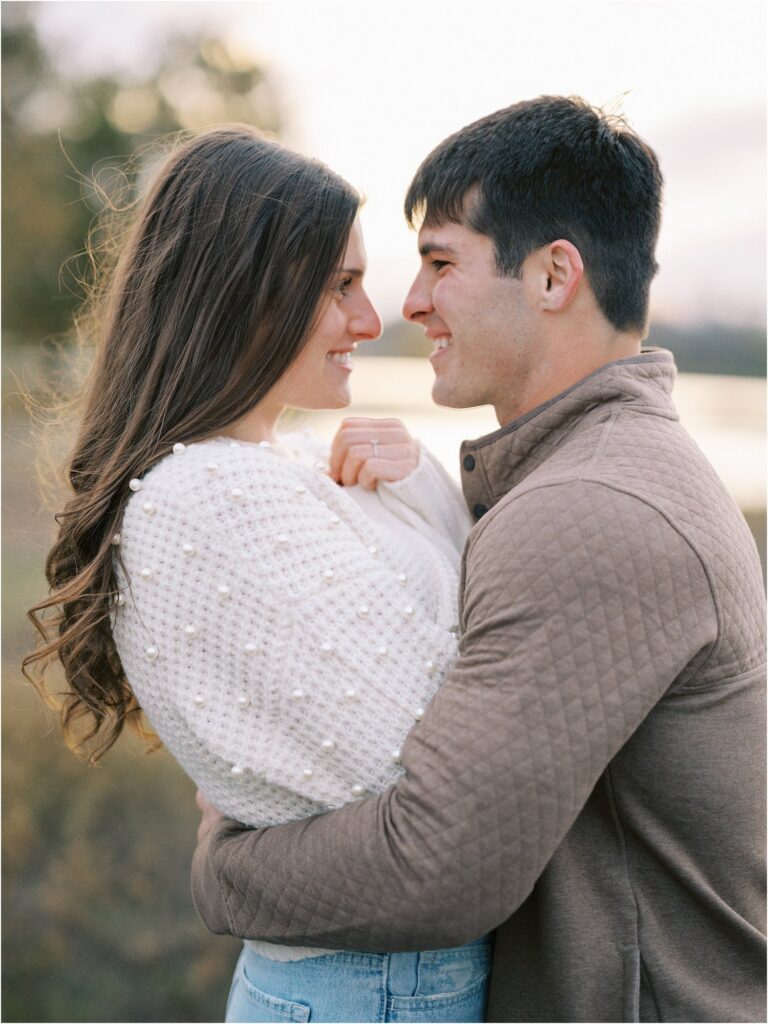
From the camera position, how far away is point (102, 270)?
1.83 meters

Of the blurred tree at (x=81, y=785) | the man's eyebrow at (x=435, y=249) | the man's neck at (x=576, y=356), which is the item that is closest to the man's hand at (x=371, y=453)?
the man's neck at (x=576, y=356)

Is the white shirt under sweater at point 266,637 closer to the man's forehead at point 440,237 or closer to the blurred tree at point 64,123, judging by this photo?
the man's forehead at point 440,237

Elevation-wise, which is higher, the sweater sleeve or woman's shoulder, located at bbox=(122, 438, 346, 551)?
woman's shoulder, located at bbox=(122, 438, 346, 551)

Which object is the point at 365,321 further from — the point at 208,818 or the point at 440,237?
the point at 208,818

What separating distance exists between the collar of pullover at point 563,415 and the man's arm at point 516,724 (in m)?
0.29

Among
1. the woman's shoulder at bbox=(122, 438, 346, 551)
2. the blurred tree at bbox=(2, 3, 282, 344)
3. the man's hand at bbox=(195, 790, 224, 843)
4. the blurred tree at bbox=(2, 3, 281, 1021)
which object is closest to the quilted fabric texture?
the man's hand at bbox=(195, 790, 224, 843)

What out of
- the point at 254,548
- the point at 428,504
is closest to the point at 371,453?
the point at 428,504

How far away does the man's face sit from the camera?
1700 mm

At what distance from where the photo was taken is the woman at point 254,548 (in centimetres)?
126

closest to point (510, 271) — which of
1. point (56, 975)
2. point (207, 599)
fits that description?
point (207, 599)

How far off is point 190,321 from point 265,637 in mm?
538

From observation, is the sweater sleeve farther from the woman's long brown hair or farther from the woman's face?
the woman's long brown hair

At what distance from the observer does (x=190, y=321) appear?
1482 millimetres

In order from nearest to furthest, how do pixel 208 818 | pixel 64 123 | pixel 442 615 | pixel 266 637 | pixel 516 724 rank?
pixel 516 724
pixel 266 637
pixel 442 615
pixel 208 818
pixel 64 123
